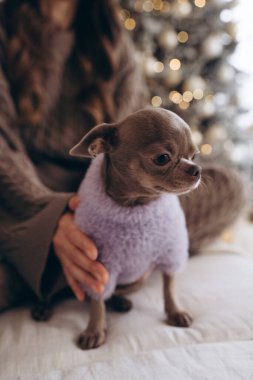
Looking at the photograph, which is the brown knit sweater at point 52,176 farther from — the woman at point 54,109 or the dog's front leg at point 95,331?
the dog's front leg at point 95,331

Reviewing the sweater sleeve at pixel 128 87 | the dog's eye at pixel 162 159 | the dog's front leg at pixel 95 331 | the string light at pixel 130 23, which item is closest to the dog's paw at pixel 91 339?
the dog's front leg at pixel 95 331

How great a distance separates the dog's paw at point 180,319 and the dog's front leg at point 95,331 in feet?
0.46

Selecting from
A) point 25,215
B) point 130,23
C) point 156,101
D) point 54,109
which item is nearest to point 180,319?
point 25,215

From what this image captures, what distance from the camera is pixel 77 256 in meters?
0.77

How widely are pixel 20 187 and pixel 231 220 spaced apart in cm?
63

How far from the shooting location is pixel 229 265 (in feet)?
3.38

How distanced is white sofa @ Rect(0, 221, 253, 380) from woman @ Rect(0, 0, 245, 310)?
0.11 metres

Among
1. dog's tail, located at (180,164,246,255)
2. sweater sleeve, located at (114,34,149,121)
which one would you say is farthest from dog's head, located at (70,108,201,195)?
sweater sleeve, located at (114,34,149,121)

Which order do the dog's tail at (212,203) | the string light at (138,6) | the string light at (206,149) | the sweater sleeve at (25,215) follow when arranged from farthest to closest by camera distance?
the string light at (206,149) → the string light at (138,6) → the dog's tail at (212,203) → the sweater sleeve at (25,215)

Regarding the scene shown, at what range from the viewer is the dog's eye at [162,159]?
24.9 inches

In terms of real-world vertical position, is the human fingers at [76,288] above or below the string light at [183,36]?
below

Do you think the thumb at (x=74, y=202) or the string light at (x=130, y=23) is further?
the string light at (x=130, y=23)

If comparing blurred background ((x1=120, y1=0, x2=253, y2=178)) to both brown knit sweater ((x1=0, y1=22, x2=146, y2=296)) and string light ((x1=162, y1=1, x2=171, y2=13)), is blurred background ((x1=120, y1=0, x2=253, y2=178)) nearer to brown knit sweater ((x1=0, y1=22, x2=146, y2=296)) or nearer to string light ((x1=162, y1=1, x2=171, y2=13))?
string light ((x1=162, y1=1, x2=171, y2=13))

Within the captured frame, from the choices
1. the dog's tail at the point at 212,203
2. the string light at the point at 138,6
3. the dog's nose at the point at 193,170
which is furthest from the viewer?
the string light at the point at 138,6
